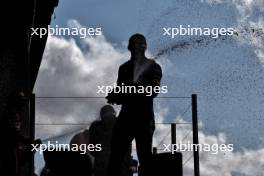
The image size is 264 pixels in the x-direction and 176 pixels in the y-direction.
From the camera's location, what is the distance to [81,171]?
26.5 ft

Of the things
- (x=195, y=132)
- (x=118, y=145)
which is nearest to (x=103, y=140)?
(x=118, y=145)

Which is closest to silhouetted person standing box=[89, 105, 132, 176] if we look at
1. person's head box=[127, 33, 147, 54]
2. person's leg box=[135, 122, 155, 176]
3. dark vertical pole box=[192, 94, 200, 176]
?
person's leg box=[135, 122, 155, 176]

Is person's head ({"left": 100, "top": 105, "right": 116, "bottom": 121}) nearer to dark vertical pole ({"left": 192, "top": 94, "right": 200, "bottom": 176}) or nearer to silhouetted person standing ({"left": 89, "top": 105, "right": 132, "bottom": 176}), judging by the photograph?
silhouetted person standing ({"left": 89, "top": 105, "right": 132, "bottom": 176})

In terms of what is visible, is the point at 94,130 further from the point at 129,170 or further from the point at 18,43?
the point at 18,43

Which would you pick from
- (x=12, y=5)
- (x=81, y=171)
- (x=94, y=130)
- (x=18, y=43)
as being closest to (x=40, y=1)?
(x=18, y=43)

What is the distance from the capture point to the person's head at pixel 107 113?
9.38 m

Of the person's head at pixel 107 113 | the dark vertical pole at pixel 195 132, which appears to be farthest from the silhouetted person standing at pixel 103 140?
the dark vertical pole at pixel 195 132

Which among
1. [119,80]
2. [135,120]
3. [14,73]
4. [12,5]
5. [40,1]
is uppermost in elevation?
[40,1]

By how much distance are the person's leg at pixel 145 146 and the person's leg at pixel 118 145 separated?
0.40ft

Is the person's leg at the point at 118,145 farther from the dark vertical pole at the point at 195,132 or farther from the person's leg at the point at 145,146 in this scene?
the dark vertical pole at the point at 195,132

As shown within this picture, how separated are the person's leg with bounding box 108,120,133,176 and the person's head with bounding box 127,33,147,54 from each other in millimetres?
864

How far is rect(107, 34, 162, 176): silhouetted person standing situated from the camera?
7.39m

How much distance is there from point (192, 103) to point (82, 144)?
770 centimetres

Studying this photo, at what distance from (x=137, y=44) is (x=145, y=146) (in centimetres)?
121
